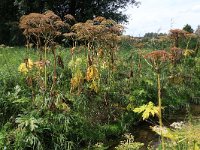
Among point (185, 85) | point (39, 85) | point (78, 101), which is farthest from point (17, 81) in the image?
point (185, 85)

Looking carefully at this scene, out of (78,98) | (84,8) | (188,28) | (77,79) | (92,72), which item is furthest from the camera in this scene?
(84,8)

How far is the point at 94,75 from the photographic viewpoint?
8.16m

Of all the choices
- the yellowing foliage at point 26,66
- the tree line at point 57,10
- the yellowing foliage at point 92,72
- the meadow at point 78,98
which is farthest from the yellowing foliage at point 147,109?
the tree line at point 57,10

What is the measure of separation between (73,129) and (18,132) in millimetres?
1130

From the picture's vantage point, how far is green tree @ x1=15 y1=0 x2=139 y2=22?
22.1 metres

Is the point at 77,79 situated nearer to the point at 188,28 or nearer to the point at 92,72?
the point at 92,72

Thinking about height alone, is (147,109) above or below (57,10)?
below

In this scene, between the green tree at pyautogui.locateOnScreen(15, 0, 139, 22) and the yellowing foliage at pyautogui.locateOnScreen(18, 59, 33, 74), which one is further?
the green tree at pyautogui.locateOnScreen(15, 0, 139, 22)

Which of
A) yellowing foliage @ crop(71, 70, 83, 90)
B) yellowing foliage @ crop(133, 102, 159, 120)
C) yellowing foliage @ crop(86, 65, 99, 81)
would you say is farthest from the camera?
yellowing foliage @ crop(71, 70, 83, 90)

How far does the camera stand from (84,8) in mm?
22875

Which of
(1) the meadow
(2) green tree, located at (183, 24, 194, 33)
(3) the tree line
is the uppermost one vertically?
(3) the tree line

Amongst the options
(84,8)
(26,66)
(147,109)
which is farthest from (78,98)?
(84,8)

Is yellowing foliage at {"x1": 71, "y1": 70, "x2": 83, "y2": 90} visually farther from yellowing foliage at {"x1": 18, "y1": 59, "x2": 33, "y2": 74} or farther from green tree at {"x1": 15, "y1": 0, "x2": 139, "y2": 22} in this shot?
green tree at {"x1": 15, "y1": 0, "x2": 139, "y2": 22}

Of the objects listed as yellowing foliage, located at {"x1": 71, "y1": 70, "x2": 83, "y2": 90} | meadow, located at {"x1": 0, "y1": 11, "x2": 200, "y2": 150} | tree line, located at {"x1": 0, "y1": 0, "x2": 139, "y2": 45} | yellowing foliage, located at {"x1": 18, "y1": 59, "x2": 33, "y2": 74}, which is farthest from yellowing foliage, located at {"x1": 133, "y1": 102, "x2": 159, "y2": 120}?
tree line, located at {"x1": 0, "y1": 0, "x2": 139, "y2": 45}
